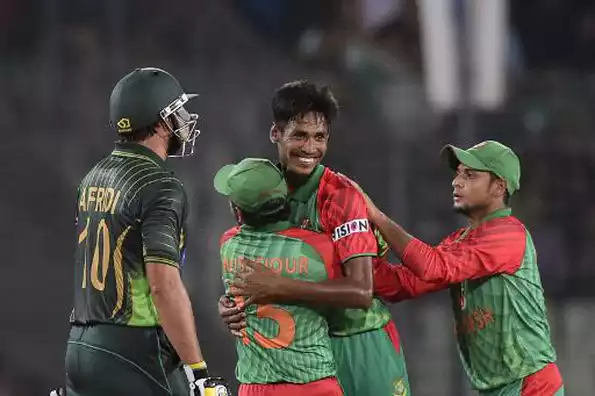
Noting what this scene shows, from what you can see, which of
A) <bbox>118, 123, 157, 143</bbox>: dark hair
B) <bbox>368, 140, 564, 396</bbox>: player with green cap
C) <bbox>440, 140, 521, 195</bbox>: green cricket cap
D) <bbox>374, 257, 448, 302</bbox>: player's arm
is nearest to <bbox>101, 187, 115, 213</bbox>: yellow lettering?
<bbox>118, 123, 157, 143</bbox>: dark hair

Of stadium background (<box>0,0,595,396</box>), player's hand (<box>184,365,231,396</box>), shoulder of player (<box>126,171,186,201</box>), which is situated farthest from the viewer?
stadium background (<box>0,0,595,396</box>)

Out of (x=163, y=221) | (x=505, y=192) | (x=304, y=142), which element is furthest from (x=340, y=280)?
(x=505, y=192)

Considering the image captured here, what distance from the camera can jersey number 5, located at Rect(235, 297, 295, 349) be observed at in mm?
4172

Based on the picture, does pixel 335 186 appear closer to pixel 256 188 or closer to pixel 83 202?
pixel 256 188

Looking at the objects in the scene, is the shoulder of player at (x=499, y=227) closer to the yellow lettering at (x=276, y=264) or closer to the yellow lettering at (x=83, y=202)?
the yellow lettering at (x=276, y=264)

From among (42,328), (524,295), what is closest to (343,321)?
(524,295)

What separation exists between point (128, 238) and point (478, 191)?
1.44 metres

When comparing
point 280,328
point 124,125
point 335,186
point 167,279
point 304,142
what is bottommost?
point 280,328

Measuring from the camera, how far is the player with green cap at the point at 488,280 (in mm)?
4555

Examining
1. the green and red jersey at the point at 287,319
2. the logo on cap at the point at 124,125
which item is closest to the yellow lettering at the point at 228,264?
the green and red jersey at the point at 287,319

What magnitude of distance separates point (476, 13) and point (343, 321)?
4.21 meters

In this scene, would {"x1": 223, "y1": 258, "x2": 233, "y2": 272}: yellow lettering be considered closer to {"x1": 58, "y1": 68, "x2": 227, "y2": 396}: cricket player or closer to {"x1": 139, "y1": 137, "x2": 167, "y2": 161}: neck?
{"x1": 58, "y1": 68, "x2": 227, "y2": 396}: cricket player

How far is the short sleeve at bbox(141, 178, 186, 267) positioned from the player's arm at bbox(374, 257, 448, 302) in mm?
886

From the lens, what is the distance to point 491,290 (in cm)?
462
